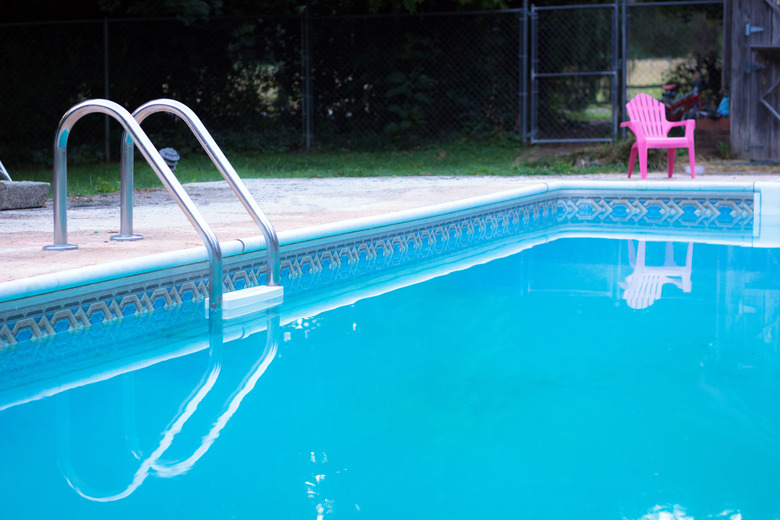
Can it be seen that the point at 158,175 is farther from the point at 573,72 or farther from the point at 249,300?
the point at 573,72

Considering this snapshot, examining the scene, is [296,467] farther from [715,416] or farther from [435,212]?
[435,212]

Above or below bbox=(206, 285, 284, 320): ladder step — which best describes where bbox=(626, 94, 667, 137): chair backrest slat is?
above

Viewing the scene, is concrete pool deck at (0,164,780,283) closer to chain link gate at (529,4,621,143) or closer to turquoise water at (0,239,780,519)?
turquoise water at (0,239,780,519)

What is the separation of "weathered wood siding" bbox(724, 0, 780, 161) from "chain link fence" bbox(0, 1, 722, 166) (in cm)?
197

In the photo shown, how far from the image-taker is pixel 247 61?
38.4 ft

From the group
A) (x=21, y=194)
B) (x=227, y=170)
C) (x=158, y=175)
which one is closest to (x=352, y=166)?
(x=21, y=194)

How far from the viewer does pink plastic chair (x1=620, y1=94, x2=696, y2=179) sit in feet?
23.5

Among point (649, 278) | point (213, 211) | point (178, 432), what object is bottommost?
point (178, 432)

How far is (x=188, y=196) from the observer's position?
11.0 ft

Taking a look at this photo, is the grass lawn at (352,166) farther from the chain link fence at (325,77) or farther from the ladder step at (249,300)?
the ladder step at (249,300)

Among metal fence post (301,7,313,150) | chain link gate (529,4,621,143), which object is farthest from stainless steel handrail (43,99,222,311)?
chain link gate (529,4,621,143)

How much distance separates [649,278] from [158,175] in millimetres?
2437

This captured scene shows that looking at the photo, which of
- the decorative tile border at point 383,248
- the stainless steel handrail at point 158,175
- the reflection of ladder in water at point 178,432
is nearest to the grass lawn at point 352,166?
the decorative tile border at point 383,248

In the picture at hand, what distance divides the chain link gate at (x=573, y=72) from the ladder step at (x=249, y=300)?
320 inches
